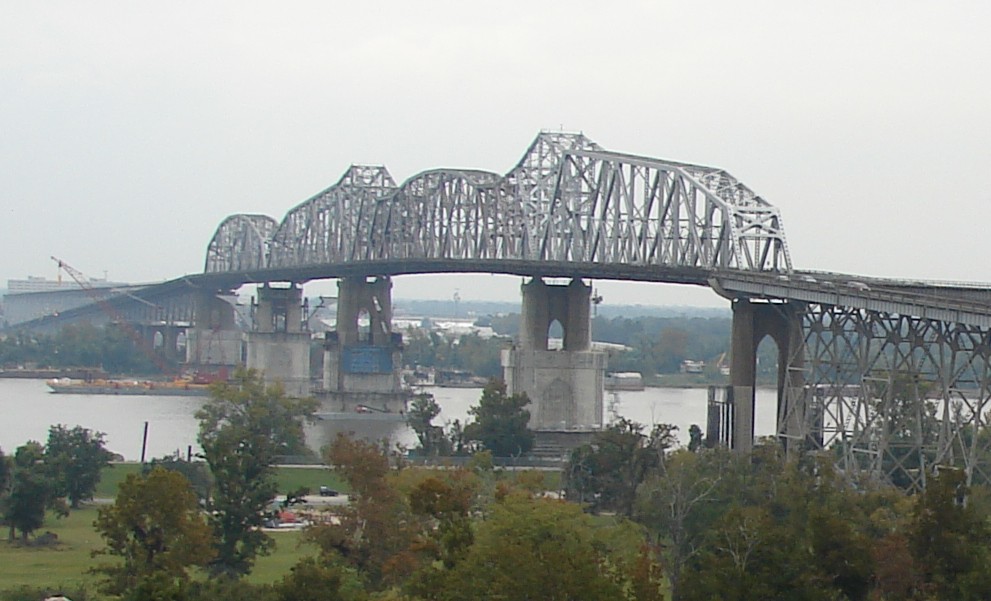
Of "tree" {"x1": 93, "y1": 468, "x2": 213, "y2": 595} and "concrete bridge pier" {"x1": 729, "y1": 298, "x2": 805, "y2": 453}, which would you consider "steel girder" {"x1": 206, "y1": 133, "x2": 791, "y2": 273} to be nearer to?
"concrete bridge pier" {"x1": 729, "y1": 298, "x2": 805, "y2": 453}

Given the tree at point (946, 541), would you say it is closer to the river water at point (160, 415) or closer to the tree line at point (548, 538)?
the tree line at point (548, 538)

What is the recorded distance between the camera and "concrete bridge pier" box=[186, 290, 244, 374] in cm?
15775

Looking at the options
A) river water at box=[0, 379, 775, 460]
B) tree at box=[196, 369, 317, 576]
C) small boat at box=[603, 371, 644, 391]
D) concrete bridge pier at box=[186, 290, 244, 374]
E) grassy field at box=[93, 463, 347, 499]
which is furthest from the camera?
concrete bridge pier at box=[186, 290, 244, 374]

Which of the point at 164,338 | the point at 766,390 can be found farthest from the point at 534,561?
the point at 164,338

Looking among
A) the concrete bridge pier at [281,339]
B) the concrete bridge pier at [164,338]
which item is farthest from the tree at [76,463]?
the concrete bridge pier at [164,338]

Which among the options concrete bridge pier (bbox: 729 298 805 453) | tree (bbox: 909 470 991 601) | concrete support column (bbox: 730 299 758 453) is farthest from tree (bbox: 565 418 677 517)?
tree (bbox: 909 470 991 601)

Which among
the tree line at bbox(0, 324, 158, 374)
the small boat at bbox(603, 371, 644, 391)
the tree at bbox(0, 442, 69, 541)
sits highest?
the tree line at bbox(0, 324, 158, 374)

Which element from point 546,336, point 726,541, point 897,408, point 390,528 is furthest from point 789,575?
point 546,336

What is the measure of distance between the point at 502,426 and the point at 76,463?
961 inches

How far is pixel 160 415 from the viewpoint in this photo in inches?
4350

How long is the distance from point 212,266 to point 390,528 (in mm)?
133512

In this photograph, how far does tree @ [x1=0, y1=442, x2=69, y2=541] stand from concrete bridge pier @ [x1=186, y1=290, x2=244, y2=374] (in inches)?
3950

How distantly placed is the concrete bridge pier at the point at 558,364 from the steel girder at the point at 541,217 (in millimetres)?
2011

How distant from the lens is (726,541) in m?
35.7
